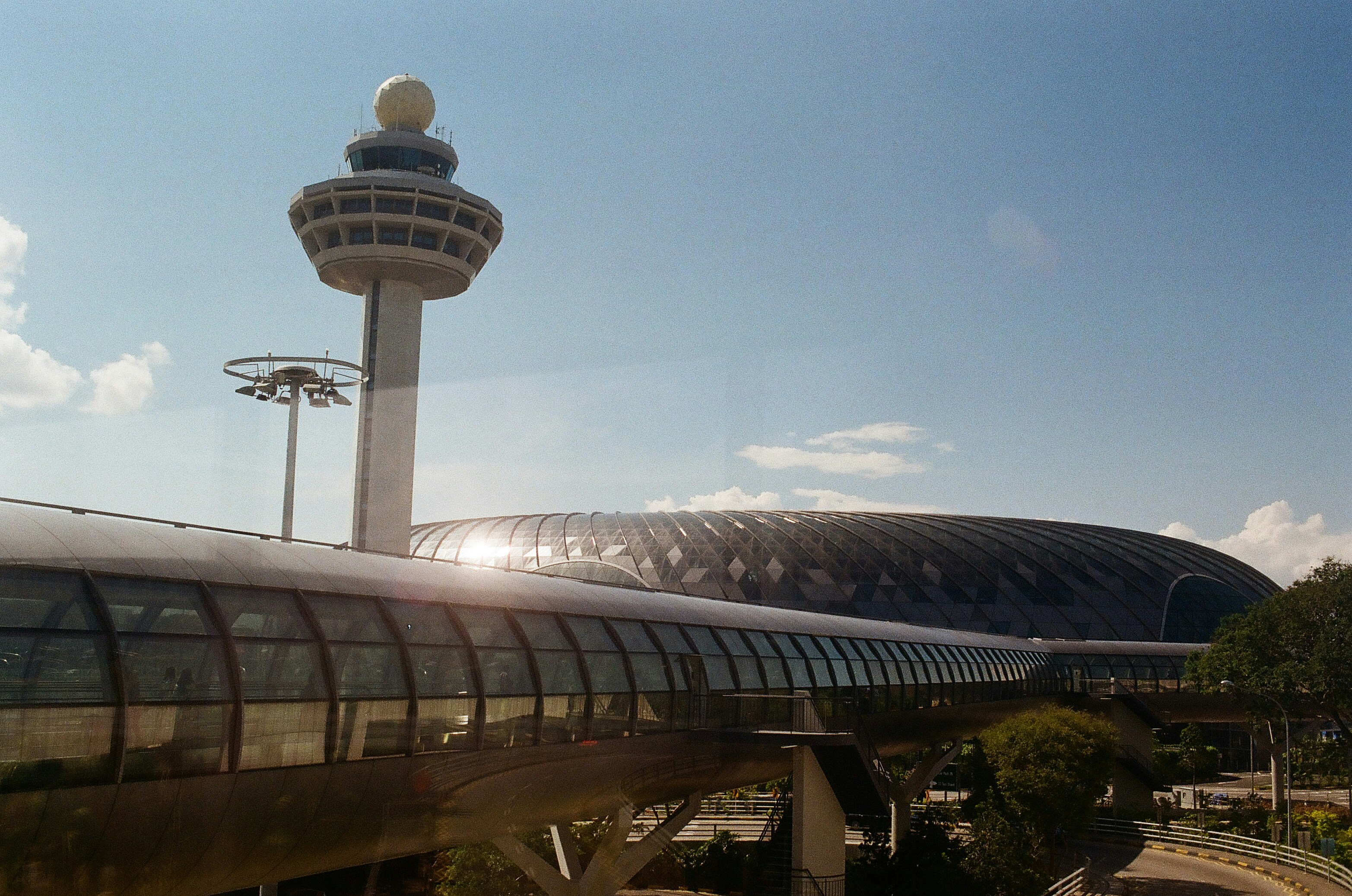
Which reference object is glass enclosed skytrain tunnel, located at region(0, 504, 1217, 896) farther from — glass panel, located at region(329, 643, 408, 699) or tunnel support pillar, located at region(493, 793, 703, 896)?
tunnel support pillar, located at region(493, 793, 703, 896)

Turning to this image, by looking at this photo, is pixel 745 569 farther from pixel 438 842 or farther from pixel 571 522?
pixel 438 842

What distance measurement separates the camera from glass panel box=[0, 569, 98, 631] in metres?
13.0

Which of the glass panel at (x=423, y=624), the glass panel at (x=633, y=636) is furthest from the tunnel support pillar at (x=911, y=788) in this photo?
the glass panel at (x=423, y=624)

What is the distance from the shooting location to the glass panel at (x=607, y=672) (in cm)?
2264

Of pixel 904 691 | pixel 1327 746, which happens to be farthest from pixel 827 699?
pixel 1327 746

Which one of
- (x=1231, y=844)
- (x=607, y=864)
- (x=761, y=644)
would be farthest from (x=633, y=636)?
(x=1231, y=844)

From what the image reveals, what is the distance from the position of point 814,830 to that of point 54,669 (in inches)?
857

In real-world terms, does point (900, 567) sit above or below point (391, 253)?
below

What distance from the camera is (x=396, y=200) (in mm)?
78562

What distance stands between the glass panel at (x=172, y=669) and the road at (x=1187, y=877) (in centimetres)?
3986

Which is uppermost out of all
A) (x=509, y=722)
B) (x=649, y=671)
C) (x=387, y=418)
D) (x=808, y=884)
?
(x=387, y=418)

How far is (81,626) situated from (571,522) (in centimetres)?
9216

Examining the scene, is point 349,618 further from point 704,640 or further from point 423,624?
point 704,640

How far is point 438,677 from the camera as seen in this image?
1855 cm
